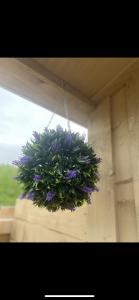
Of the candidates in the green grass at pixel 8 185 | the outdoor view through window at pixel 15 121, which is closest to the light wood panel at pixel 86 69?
the outdoor view through window at pixel 15 121

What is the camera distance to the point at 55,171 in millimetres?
785

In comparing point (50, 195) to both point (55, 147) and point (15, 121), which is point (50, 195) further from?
point (15, 121)

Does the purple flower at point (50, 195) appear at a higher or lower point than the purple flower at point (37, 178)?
lower

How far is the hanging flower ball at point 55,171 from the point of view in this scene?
2.57ft

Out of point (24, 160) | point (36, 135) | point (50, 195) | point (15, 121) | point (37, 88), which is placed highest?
point (37, 88)

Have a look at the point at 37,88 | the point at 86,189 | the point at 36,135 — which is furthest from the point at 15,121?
the point at 86,189

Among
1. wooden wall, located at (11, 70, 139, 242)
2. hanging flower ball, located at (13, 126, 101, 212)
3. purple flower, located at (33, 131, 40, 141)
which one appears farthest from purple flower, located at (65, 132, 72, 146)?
wooden wall, located at (11, 70, 139, 242)

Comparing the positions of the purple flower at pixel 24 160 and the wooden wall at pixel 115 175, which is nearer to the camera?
the purple flower at pixel 24 160

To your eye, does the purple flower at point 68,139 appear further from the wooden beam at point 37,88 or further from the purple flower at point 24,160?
the wooden beam at point 37,88

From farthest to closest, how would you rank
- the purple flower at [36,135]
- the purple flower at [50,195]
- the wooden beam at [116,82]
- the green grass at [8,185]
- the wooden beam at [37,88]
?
1. the green grass at [8,185]
2. the wooden beam at [116,82]
3. the wooden beam at [37,88]
4. the purple flower at [36,135]
5. the purple flower at [50,195]

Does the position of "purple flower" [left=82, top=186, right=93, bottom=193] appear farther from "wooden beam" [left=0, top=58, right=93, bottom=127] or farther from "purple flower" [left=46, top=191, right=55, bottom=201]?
"wooden beam" [left=0, top=58, right=93, bottom=127]

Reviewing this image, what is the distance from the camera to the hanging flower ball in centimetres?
78
